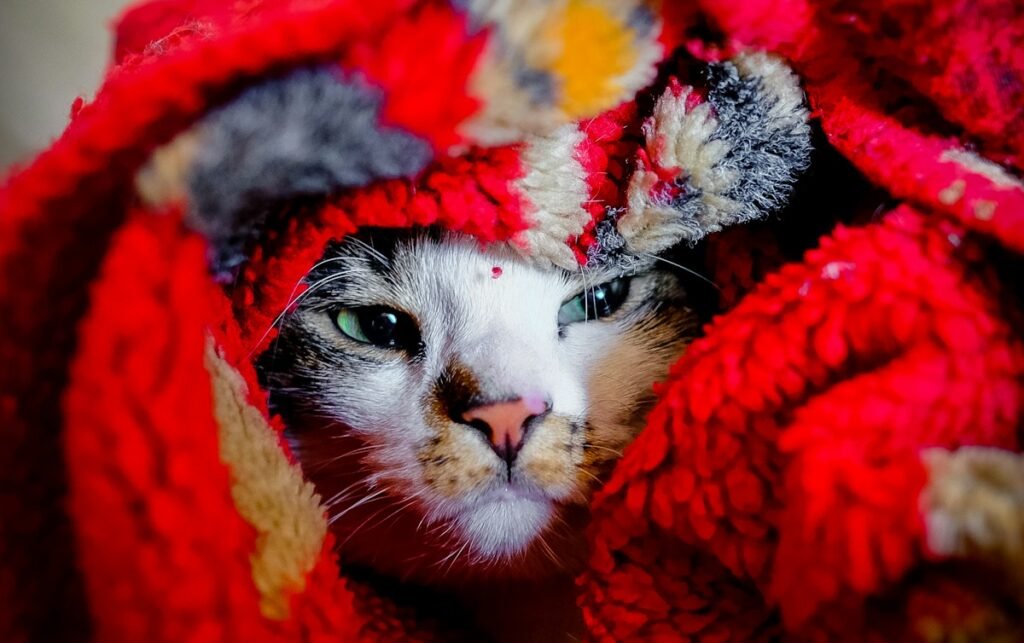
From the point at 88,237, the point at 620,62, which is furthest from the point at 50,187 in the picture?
the point at 620,62

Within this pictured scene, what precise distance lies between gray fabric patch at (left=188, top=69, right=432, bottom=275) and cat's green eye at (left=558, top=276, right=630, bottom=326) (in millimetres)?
269

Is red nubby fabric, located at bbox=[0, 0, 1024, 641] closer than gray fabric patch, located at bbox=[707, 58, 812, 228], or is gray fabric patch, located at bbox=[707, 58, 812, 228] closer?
red nubby fabric, located at bbox=[0, 0, 1024, 641]

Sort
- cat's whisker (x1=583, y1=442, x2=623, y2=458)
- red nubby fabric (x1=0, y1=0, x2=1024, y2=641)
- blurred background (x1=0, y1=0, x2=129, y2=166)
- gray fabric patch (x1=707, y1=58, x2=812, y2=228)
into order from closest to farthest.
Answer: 1. red nubby fabric (x1=0, y1=0, x2=1024, y2=641)
2. gray fabric patch (x1=707, y1=58, x2=812, y2=228)
3. cat's whisker (x1=583, y1=442, x2=623, y2=458)
4. blurred background (x1=0, y1=0, x2=129, y2=166)

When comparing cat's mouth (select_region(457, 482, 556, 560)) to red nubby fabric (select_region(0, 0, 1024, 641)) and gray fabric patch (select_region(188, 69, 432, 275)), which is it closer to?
red nubby fabric (select_region(0, 0, 1024, 641))

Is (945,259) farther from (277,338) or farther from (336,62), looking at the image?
(277,338)

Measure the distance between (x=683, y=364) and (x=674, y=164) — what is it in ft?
0.40

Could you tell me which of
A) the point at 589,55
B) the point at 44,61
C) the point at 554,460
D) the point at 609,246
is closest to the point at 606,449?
the point at 554,460

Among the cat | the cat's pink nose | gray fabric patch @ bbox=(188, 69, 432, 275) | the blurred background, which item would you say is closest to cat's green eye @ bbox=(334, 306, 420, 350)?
the cat

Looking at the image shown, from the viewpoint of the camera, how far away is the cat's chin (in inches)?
20.1

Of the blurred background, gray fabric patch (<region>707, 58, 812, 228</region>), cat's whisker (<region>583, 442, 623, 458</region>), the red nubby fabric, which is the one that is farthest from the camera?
the blurred background

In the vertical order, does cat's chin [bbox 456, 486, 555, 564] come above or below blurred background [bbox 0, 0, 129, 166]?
below

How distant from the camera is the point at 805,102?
1.39 ft

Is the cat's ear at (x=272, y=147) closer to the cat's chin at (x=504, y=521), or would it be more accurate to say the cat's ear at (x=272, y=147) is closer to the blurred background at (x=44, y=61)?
the cat's chin at (x=504, y=521)

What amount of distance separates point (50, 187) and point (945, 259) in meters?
0.42
